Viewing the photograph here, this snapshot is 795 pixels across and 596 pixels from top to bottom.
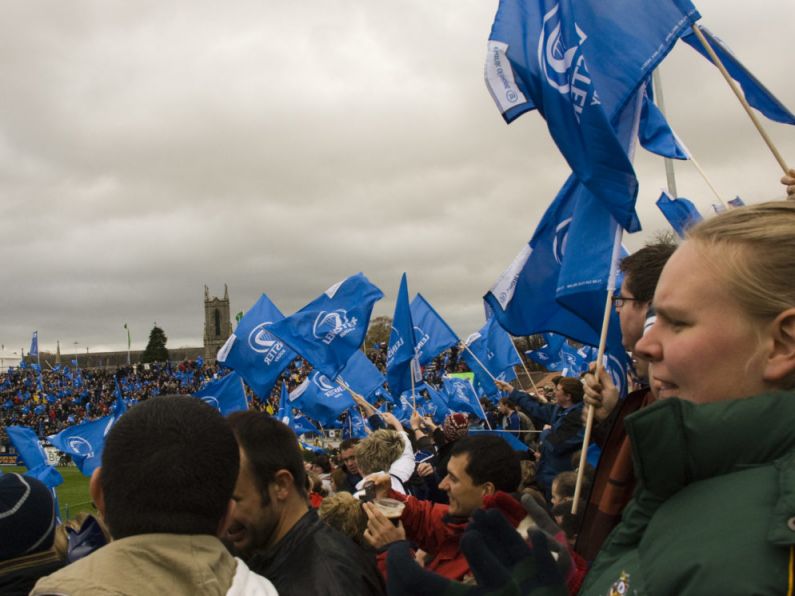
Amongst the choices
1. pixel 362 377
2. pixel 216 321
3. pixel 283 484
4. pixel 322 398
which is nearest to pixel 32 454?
pixel 322 398

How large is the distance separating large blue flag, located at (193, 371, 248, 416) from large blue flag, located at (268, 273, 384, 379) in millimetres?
2792

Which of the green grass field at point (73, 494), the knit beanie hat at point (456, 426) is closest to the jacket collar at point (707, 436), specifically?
the knit beanie hat at point (456, 426)

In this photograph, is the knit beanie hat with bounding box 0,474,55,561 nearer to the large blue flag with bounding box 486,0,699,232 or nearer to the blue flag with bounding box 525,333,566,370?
the large blue flag with bounding box 486,0,699,232

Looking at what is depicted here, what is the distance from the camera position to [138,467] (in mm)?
1828

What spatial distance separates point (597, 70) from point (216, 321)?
156 metres

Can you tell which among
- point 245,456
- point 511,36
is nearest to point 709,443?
point 245,456

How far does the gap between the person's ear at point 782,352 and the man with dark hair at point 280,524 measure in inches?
68.3

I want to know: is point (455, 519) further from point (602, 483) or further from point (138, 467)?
point (138, 467)

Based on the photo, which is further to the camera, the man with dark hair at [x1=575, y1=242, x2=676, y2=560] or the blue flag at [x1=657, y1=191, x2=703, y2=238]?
the blue flag at [x1=657, y1=191, x2=703, y2=238]

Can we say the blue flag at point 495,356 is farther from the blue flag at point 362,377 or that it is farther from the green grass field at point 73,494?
the green grass field at point 73,494

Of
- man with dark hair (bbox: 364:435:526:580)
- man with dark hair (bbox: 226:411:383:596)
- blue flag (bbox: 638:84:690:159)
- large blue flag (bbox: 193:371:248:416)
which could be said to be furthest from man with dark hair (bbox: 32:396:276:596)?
large blue flag (bbox: 193:371:248:416)

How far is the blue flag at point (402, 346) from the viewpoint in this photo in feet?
41.1

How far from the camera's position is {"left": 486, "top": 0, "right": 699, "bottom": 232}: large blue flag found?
13.9 feet

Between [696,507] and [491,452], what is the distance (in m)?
2.88
